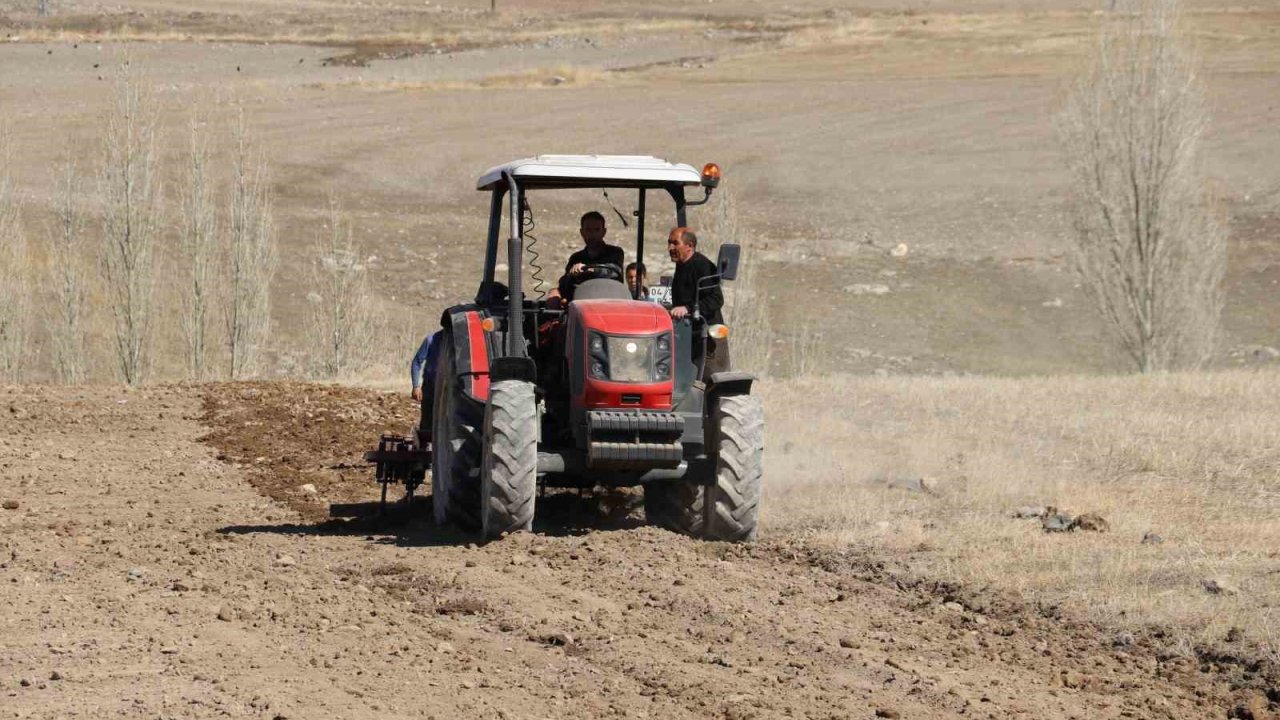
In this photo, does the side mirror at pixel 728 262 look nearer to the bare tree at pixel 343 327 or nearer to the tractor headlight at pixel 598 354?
the tractor headlight at pixel 598 354

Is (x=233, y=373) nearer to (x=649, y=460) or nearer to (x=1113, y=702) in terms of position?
(x=649, y=460)

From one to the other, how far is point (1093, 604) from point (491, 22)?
74416mm

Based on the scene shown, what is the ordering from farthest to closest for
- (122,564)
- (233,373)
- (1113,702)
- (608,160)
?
(233,373) < (608,160) < (122,564) < (1113,702)

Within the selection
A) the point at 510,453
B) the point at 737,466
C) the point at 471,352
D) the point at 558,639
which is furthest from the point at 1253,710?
the point at 471,352

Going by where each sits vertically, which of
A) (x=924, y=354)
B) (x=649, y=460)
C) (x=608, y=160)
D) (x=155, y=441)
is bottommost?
(x=924, y=354)

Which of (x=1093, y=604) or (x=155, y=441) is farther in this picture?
(x=155, y=441)

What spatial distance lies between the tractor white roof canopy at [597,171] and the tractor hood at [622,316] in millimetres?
801

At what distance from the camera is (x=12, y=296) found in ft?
85.3

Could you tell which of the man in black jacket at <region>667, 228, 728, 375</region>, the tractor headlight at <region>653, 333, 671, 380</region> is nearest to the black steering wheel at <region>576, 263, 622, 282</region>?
the man in black jacket at <region>667, 228, 728, 375</region>

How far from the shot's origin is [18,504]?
12.1m

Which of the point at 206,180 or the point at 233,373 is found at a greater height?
the point at 206,180

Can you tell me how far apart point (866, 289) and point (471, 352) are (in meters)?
28.7

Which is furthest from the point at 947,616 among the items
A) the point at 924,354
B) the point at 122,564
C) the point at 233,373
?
the point at 924,354

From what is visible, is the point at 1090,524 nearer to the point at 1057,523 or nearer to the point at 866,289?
the point at 1057,523
